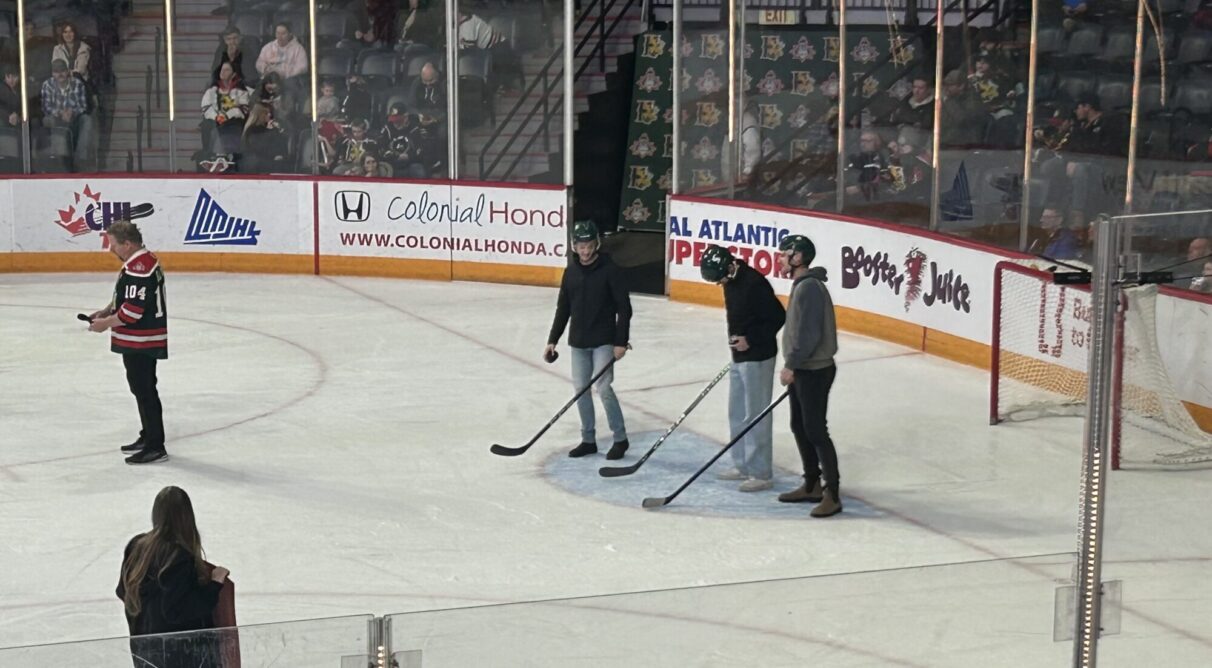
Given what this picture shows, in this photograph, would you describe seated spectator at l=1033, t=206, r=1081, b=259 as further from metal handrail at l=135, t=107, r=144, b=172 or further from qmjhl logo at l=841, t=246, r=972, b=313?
metal handrail at l=135, t=107, r=144, b=172

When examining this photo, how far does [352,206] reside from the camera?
54.5ft

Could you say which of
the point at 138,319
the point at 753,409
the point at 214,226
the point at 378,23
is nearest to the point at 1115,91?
the point at 753,409

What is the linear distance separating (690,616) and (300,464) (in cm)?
536

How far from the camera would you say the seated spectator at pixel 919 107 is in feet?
41.5

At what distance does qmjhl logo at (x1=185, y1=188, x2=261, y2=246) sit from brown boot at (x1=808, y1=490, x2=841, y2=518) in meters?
10.0

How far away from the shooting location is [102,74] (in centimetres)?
1717

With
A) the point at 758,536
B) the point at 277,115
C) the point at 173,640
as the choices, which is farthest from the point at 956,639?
the point at 277,115

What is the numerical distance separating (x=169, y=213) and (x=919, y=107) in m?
7.75

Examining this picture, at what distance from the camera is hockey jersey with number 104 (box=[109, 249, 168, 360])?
8797mm

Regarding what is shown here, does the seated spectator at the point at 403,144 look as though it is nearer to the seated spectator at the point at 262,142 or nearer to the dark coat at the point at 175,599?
the seated spectator at the point at 262,142

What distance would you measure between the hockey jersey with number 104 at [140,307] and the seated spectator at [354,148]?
7794 mm

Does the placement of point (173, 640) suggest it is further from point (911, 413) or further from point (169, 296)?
point (169, 296)

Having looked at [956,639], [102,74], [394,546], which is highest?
[102,74]

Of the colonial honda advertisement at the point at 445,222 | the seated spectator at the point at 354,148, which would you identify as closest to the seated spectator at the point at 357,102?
the seated spectator at the point at 354,148
